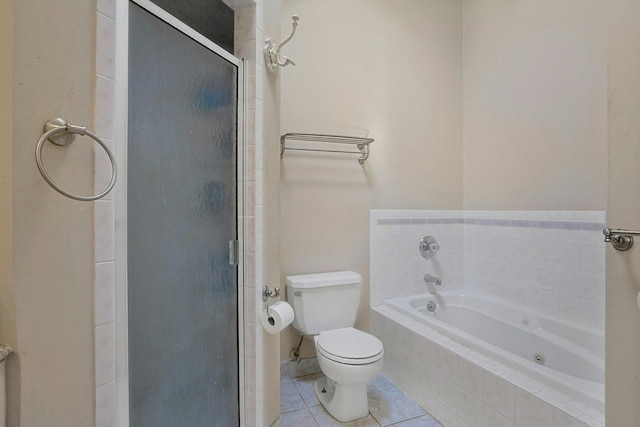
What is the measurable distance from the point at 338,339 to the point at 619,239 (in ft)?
4.50

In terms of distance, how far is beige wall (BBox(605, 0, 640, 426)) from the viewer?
94cm

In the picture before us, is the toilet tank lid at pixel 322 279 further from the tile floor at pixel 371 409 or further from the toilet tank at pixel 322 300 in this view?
the tile floor at pixel 371 409

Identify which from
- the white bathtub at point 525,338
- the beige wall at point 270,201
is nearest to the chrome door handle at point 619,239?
the white bathtub at point 525,338

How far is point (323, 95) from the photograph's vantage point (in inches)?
88.6

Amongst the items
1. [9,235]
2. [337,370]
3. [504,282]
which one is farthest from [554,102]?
[9,235]

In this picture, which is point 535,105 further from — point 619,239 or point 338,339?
point 338,339

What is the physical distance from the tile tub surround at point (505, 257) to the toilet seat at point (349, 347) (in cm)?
57

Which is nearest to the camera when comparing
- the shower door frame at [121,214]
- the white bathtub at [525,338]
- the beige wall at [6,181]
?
the beige wall at [6,181]

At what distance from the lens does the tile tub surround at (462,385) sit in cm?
120

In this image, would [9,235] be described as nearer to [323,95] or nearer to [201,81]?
[201,81]

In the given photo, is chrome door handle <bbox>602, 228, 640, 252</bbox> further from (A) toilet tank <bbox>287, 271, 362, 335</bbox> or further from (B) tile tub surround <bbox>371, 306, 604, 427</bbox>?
(A) toilet tank <bbox>287, 271, 362, 335</bbox>

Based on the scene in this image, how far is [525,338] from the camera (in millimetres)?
2021

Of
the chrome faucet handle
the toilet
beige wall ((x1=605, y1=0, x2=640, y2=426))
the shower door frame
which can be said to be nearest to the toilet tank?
the toilet

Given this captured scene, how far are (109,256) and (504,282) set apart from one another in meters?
2.49
